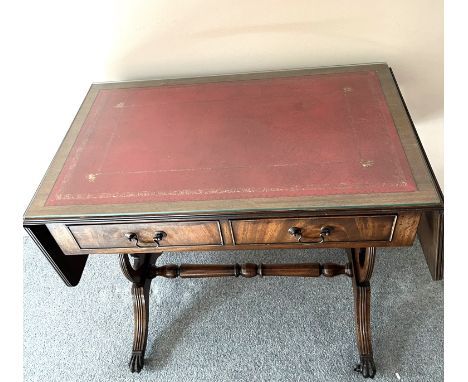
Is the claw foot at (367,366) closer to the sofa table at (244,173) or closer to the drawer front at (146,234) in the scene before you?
the sofa table at (244,173)

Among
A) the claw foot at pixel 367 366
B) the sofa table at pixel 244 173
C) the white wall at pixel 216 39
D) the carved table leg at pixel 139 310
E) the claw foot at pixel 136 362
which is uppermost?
the white wall at pixel 216 39

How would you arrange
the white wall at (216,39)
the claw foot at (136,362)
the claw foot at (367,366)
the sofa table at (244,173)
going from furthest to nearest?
the claw foot at (136,362) < the claw foot at (367,366) < the white wall at (216,39) < the sofa table at (244,173)

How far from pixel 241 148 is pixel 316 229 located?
0.96 ft

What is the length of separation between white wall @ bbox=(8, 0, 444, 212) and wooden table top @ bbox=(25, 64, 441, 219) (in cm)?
6

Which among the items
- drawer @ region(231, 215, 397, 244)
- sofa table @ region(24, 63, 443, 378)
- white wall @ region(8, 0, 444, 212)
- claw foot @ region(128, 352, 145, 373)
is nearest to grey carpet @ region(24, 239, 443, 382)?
claw foot @ region(128, 352, 145, 373)

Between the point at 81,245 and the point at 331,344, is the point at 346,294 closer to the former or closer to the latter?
the point at 331,344

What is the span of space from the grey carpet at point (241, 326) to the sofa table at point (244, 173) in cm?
38

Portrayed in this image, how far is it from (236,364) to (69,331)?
27.1 inches

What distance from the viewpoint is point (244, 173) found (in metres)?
1.02

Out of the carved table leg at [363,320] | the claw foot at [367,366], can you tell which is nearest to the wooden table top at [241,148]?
the carved table leg at [363,320]

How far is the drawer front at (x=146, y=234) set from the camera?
1008mm

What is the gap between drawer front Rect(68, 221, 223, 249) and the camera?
101 cm

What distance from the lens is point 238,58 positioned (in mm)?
1348

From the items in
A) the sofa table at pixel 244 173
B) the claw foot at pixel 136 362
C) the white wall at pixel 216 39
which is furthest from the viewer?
the claw foot at pixel 136 362
